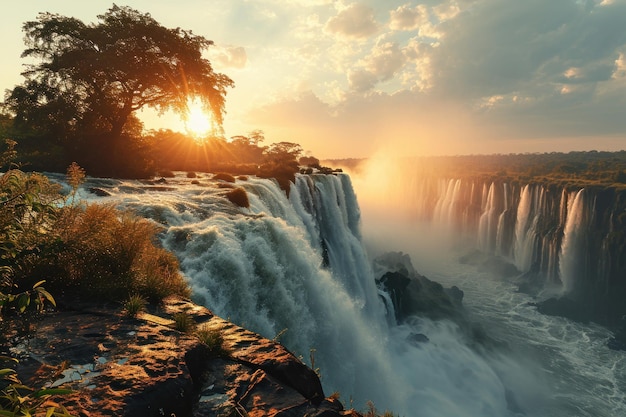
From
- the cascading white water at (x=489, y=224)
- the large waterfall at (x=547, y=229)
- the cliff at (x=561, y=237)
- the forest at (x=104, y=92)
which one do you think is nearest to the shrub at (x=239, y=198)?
the forest at (x=104, y=92)

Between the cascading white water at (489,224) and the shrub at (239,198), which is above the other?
the shrub at (239,198)

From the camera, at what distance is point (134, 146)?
22.3 m

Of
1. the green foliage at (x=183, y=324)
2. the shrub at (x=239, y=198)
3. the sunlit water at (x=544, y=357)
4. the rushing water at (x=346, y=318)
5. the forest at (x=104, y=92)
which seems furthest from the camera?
the sunlit water at (x=544, y=357)

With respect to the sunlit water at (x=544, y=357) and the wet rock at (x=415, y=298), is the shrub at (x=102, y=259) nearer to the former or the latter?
the sunlit water at (x=544, y=357)

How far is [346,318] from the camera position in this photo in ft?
42.2

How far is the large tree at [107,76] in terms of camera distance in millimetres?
18616

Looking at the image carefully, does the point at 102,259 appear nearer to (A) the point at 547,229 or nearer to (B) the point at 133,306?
(B) the point at 133,306

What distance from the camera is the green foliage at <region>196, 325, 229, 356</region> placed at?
4090 mm

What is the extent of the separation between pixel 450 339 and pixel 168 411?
2940 cm

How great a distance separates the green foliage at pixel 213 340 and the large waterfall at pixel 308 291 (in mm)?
787

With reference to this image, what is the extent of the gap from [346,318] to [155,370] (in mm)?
10170

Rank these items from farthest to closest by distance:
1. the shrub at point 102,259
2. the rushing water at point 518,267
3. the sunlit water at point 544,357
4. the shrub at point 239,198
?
the rushing water at point 518,267, the sunlit water at point 544,357, the shrub at point 239,198, the shrub at point 102,259

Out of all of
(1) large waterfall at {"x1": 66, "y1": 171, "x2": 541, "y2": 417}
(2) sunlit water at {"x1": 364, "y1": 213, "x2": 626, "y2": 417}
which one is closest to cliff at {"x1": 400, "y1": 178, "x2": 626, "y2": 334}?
(2) sunlit water at {"x1": 364, "y1": 213, "x2": 626, "y2": 417}

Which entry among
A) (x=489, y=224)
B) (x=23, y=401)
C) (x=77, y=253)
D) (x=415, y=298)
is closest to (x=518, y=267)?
(x=489, y=224)
